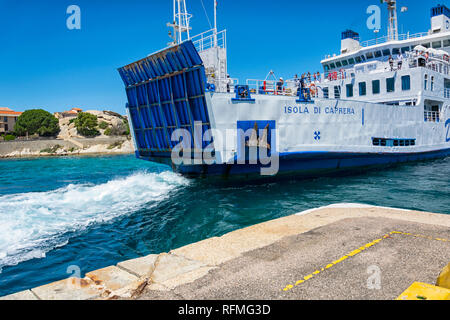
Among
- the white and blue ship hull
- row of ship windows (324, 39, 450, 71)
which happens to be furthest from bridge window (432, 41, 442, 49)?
the white and blue ship hull

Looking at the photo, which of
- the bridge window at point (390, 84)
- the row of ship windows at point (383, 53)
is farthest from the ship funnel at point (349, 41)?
the bridge window at point (390, 84)

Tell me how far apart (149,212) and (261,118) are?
17.5 ft

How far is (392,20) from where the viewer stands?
2345cm

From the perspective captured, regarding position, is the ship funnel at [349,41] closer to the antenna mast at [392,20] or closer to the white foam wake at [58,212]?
the antenna mast at [392,20]

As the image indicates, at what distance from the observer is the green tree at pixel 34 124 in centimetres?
8375

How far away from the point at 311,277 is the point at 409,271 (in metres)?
1.19

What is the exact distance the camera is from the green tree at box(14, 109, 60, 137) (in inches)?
3297

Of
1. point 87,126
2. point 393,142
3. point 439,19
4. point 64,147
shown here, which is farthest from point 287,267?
point 87,126

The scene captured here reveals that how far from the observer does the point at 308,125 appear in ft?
44.7

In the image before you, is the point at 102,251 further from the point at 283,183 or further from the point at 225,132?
the point at 283,183

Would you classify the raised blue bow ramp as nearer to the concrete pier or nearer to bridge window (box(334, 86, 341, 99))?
the concrete pier

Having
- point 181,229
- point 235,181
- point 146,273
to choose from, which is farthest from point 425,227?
point 235,181

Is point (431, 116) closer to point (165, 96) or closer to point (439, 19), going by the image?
point (439, 19)

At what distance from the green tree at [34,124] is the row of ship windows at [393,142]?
86129mm
